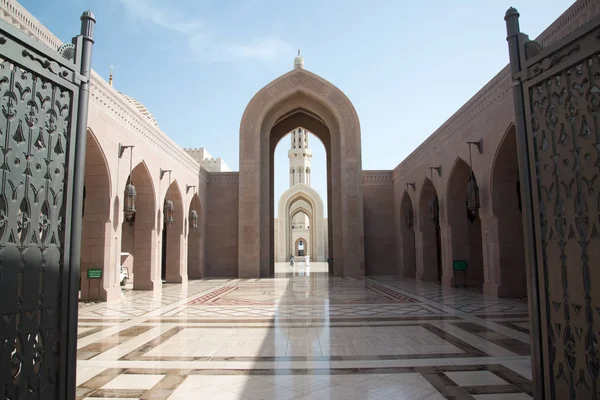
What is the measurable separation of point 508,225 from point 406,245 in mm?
6045

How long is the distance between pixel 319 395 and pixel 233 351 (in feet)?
4.87

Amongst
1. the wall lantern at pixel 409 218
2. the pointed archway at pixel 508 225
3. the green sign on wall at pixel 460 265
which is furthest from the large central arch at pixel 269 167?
the pointed archway at pixel 508 225

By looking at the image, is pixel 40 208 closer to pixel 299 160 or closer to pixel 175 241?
pixel 175 241

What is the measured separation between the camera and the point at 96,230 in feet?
26.8

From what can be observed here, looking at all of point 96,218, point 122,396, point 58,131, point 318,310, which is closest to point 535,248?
point 58,131

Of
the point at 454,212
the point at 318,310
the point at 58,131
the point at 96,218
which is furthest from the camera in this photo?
the point at 454,212

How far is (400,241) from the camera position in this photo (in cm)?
1470

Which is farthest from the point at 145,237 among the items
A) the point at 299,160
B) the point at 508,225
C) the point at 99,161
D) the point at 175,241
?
the point at 299,160

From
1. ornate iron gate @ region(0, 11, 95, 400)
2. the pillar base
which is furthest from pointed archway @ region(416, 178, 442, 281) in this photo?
ornate iron gate @ region(0, 11, 95, 400)

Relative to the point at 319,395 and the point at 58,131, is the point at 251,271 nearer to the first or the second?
the point at 319,395

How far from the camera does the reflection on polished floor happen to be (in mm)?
3082

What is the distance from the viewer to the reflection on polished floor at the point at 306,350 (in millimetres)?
3082

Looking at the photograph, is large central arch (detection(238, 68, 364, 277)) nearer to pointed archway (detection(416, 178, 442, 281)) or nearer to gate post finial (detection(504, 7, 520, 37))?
pointed archway (detection(416, 178, 442, 281))

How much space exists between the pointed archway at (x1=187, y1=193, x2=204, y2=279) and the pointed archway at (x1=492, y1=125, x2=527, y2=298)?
353 inches
